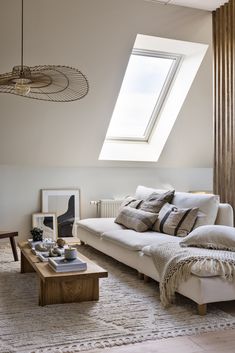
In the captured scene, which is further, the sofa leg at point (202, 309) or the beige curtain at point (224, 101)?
the beige curtain at point (224, 101)

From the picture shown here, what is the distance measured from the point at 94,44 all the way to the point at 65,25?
42 centimetres

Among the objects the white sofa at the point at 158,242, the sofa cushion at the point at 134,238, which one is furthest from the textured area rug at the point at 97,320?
the sofa cushion at the point at 134,238

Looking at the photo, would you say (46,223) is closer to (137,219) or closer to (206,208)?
(137,219)

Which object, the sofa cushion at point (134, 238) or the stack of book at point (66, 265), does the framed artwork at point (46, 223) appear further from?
the stack of book at point (66, 265)

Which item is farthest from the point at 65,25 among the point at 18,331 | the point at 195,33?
the point at 18,331

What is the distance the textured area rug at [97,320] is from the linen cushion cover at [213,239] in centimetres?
47

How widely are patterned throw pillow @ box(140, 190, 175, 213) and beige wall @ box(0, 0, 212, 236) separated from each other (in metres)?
1.46

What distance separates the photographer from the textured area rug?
248cm

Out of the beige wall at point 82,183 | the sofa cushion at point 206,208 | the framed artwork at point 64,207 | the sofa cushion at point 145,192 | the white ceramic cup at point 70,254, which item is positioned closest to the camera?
the white ceramic cup at point 70,254

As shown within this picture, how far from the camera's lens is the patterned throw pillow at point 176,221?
4137 mm

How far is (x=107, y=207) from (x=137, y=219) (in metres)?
1.62

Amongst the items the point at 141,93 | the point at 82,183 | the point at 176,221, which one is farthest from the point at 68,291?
the point at 141,93

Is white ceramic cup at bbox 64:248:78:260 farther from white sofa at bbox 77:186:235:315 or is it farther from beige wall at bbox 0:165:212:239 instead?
beige wall at bbox 0:165:212:239

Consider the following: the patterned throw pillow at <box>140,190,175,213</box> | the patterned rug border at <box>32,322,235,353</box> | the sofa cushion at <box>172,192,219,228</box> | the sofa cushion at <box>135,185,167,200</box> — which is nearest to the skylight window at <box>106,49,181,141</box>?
the sofa cushion at <box>135,185,167,200</box>
